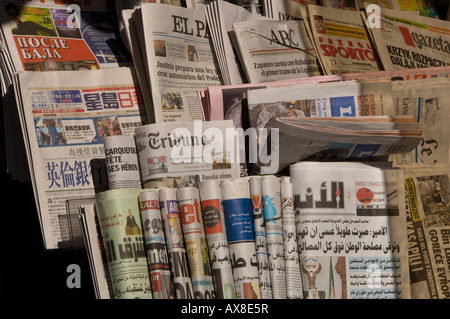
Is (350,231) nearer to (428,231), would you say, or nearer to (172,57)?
(428,231)

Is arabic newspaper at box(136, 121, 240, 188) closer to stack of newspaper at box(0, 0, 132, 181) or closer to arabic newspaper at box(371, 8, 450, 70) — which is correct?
stack of newspaper at box(0, 0, 132, 181)

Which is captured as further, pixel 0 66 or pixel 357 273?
pixel 0 66

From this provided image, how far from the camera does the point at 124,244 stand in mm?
1089

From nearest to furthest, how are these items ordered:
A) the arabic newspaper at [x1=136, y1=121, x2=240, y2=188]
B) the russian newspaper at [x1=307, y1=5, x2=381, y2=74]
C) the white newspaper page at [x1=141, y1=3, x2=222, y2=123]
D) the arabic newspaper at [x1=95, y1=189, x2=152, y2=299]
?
the arabic newspaper at [x1=95, y1=189, x2=152, y2=299]
the arabic newspaper at [x1=136, y1=121, x2=240, y2=188]
the white newspaper page at [x1=141, y1=3, x2=222, y2=123]
the russian newspaper at [x1=307, y1=5, x2=381, y2=74]

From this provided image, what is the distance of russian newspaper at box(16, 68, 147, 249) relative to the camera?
1.30 m

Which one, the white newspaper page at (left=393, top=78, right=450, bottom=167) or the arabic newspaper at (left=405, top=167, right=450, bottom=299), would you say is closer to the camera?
the arabic newspaper at (left=405, top=167, right=450, bottom=299)

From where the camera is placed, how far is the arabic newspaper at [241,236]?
3.59 feet

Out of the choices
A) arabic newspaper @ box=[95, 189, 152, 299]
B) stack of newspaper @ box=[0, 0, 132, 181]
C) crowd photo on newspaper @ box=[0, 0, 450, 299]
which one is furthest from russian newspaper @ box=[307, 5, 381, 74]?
arabic newspaper @ box=[95, 189, 152, 299]

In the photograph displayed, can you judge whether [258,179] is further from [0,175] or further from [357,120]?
[0,175]

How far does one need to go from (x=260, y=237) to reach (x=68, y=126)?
518 millimetres

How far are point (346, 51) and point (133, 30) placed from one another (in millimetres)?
523

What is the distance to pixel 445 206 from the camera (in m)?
1.22

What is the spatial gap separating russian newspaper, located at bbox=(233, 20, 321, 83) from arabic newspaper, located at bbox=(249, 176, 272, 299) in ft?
1.17

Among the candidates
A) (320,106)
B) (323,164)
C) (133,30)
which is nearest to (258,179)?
(323,164)
